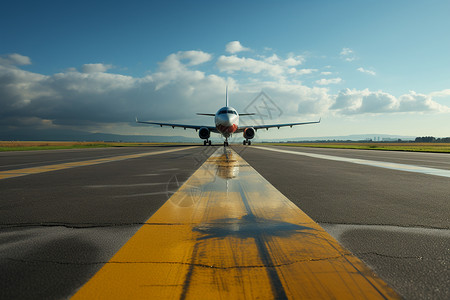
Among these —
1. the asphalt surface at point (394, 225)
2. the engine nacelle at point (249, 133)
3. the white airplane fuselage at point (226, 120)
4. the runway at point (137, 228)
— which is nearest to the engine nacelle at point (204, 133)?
the white airplane fuselage at point (226, 120)

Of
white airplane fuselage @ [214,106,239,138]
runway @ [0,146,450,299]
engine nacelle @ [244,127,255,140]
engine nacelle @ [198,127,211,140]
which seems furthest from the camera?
engine nacelle @ [198,127,211,140]

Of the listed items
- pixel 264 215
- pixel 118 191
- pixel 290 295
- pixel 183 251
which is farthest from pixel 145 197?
pixel 290 295

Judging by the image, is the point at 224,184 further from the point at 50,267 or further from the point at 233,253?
the point at 50,267

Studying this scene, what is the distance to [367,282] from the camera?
146 centimetres

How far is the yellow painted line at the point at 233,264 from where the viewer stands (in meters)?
1.36

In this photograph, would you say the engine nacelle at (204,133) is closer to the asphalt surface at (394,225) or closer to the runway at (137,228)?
the runway at (137,228)

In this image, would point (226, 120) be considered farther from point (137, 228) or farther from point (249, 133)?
point (137, 228)

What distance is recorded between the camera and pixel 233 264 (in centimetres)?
167

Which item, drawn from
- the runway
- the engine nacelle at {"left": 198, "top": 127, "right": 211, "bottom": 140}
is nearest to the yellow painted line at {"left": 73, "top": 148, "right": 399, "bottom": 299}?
the runway

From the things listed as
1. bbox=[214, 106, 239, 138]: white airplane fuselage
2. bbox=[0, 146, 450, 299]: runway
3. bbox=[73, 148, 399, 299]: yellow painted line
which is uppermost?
bbox=[214, 106, 239, 138]: white airplane fuselage

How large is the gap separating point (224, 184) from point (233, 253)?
3211mm

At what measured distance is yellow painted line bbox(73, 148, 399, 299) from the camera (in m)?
1.36

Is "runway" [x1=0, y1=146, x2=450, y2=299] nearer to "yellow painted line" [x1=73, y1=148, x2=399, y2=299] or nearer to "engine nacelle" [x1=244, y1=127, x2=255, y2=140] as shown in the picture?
"yellow painted line" [x1=73, y1=148, x2=399, y2=299]

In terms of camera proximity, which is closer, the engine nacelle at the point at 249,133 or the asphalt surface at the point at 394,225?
the asphalt surface at the point at 394,225
